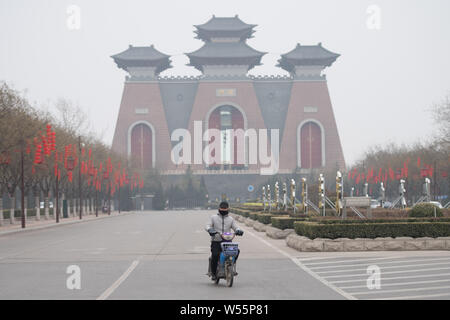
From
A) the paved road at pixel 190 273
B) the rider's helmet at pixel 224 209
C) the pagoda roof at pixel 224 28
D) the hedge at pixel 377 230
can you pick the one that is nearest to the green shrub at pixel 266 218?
the paved road at pixel 190 273

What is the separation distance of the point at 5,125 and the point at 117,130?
81010 millimetres

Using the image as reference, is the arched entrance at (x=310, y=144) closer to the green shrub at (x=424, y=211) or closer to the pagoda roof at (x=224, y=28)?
the pagoda roof at (x=224, y=28)

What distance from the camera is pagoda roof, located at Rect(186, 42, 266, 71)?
115 m

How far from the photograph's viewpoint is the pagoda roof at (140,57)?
378 feet

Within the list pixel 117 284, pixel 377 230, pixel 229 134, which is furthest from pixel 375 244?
pixel 229 134

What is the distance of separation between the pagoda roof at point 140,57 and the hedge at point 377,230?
98.9 m

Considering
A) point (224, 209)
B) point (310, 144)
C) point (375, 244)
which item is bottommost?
point (375, 244)

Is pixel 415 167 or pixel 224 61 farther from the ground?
pixel 224 61

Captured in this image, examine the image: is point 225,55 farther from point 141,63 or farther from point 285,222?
point 285,222

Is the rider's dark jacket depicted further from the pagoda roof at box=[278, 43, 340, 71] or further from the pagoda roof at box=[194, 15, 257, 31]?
the pagoda roof at box=[194, 15, 257, 31]

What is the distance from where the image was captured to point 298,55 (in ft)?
381

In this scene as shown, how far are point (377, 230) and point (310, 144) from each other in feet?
326

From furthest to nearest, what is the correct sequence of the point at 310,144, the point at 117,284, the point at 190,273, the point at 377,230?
the point at 310,144
the point at 377,230
the point at 190,273
the point at 117,284

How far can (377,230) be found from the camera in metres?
19.0
